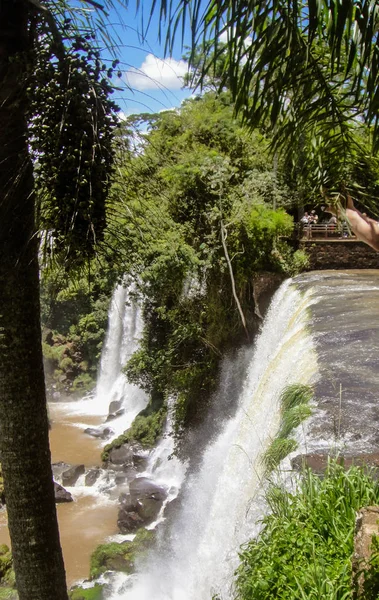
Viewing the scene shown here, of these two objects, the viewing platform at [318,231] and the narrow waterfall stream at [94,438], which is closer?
the narrow waterfall stream at [94,438]

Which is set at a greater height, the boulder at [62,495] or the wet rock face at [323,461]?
the wet rock face at [323,461]

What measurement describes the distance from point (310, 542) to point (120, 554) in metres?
7.20

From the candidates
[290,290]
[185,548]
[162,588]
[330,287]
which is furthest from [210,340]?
[162,588]

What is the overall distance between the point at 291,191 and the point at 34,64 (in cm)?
1031

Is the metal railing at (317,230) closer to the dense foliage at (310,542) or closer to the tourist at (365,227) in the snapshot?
the dense foliage at (310,542)

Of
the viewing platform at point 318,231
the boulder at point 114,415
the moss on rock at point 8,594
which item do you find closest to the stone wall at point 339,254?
the viewing platform at point 318,231

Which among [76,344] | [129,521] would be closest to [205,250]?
[129,521]

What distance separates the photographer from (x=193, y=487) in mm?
10984

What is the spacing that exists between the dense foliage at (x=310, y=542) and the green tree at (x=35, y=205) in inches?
51.2

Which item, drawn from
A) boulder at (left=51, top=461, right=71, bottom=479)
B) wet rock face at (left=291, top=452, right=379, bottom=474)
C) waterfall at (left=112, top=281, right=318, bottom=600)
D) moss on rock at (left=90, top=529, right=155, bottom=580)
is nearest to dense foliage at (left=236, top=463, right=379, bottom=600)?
wet rock face at (left=291, top=452, right=379, bottom=474)

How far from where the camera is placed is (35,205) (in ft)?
8.54

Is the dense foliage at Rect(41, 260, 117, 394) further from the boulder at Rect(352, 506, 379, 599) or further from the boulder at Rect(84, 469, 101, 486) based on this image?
the boulder at Rect(352, 506, 379, 599)

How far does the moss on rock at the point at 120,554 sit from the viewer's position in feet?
31.0

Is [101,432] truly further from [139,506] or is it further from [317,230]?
[317,230]
